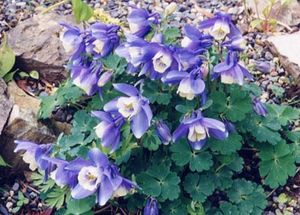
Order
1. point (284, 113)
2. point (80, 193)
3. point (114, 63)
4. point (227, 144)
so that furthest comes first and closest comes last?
point (284, 113) → point (114, 63) → point (227, 144) → point (80, 193)

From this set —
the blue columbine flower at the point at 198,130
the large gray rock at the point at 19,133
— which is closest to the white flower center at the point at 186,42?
the blue columbine flower at the point at 198,130

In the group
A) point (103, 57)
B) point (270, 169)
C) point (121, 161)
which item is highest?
point (103, 57)

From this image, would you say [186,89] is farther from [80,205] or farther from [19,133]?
[19,133]

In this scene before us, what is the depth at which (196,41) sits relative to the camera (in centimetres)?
267

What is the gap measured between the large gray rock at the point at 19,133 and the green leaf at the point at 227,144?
0.67 metres

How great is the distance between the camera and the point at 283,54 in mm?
3277

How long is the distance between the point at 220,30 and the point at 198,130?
1.09 feet

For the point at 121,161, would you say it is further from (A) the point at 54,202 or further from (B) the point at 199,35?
(B) the point at 199,35

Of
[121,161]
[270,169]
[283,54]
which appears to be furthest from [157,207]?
[283,54]

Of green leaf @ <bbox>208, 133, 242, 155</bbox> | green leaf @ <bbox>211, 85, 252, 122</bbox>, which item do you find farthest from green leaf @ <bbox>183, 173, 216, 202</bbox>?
green leaf @ <bbox>211, 85, 252, 122</bbox>

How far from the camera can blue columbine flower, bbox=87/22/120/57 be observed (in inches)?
108

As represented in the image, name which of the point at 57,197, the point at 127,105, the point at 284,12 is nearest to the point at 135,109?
the point at 127,105

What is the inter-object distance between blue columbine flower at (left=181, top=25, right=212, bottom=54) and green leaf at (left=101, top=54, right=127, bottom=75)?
268 millimetres

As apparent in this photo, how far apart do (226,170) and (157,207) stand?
28 centimetres
